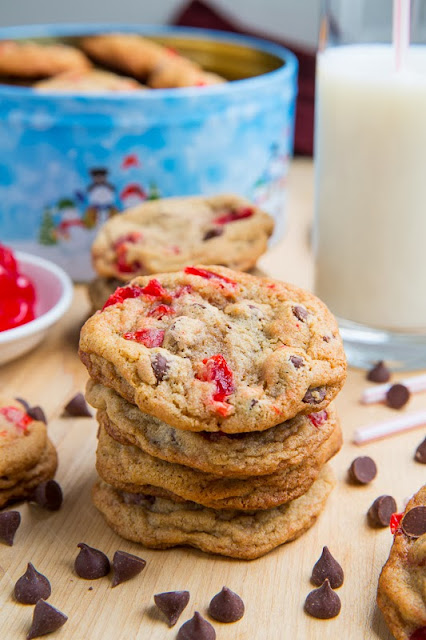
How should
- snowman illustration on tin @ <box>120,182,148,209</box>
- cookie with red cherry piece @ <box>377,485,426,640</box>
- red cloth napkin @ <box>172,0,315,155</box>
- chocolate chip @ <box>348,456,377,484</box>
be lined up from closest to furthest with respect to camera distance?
cookie with red cherry piece @ <box>377,485,426,640</box> → chocolate chip @ <box>348,456,377,484</box> → snowman illustration on tin @ <box>120,182,148,209</box> → red cloth napkin @ <box>172,0,315,155</box>

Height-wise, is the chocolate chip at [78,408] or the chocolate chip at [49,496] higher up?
the chocolate chip at [49,496]

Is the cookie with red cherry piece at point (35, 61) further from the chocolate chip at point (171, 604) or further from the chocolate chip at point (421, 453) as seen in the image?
the chocolate chip at point (171, 604)

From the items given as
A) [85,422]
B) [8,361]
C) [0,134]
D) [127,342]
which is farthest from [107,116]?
[127,342]

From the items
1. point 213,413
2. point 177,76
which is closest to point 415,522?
point 213,413

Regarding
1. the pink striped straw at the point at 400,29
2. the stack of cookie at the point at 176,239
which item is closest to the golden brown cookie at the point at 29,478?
the stack of cookie at the point at 176,239

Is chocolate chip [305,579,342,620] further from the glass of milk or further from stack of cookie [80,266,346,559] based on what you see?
the glass of milk

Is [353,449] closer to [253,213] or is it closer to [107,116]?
[253,213]

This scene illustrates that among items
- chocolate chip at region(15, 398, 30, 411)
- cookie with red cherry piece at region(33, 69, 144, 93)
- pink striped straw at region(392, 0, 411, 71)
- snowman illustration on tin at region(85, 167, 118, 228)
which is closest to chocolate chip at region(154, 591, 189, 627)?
chocolate chip at region(15, 398, 30, 411)
